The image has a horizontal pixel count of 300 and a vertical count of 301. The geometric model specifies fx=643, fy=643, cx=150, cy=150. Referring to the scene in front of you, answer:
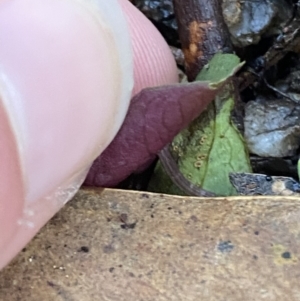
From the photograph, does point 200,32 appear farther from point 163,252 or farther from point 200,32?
point 163,252

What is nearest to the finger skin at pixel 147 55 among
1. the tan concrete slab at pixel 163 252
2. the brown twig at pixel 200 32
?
the brown twig at pixel 200 32

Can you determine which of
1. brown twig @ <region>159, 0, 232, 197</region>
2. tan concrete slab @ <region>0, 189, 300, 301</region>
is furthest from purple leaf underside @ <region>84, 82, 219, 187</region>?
brown twig @ <region>159, 0, 232, 197</region>

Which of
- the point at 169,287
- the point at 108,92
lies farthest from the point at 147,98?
the point at 169,287

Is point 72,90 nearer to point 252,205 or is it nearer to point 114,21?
point 114,21

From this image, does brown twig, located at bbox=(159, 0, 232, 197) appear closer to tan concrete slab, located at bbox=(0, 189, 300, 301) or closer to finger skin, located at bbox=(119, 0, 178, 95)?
finger skin, located at bbox=(119, 0, 178, 95)

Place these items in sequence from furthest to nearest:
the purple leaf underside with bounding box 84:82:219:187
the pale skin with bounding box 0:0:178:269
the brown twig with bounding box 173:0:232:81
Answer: the brown twig with bounding box 173:0:232:81 < the purple leaf underside with bounding box 84:82:219:187 < the pale skin with bounding box 0:0:178:269

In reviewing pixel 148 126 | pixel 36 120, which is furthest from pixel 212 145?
pixel 36 120

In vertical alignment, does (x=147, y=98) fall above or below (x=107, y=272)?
above
